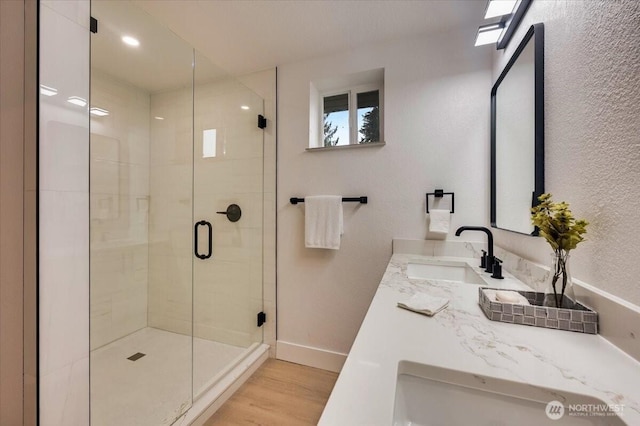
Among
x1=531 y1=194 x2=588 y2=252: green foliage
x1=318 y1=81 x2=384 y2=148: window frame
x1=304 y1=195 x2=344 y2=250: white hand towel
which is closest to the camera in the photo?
x1=531 y1=194 x2=588 y2=252: green foliage

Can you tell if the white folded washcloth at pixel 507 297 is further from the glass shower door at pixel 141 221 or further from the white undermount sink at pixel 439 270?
the glass shower door at pixel 141 221

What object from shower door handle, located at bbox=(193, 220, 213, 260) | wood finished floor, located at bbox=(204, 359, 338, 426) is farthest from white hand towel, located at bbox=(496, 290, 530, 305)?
shower door handle, located at bbox=(193, 220, 213, 260)

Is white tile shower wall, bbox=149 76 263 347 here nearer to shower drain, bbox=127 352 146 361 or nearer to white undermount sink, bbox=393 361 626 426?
shower drain, bbox=127 352 146 361

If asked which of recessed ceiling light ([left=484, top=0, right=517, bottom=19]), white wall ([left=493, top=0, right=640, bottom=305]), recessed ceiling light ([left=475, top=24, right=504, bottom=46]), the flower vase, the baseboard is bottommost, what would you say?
the baseboard

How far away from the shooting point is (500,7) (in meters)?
1.22

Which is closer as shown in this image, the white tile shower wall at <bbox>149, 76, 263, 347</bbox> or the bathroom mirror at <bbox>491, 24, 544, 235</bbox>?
the bathroom mirror at <bbox>491, 24, 544, 235</bbox>

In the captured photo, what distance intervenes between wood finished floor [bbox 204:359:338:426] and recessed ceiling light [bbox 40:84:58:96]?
170 cm

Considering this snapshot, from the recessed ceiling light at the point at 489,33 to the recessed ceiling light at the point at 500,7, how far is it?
56mm

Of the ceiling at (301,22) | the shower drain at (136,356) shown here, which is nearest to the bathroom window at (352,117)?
the ceiling at (301,22)

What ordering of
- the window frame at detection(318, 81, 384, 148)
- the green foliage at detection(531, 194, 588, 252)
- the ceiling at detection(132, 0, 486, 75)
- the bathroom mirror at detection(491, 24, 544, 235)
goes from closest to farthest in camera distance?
the green foliage at detection(531, 194, 588, 252) → the bathroom mirror at detection(491, 24, 544, 235) → the ceiling at detection(132, 0, 486, 75) → the window frame at detection(318, 81, 384, 148)

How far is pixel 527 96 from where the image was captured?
43.6 inches

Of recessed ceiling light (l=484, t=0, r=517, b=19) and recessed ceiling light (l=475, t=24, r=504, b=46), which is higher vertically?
recessed ceiling light (l=484, t=0, r=517, b=19)

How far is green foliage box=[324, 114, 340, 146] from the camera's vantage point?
2.03 meters
